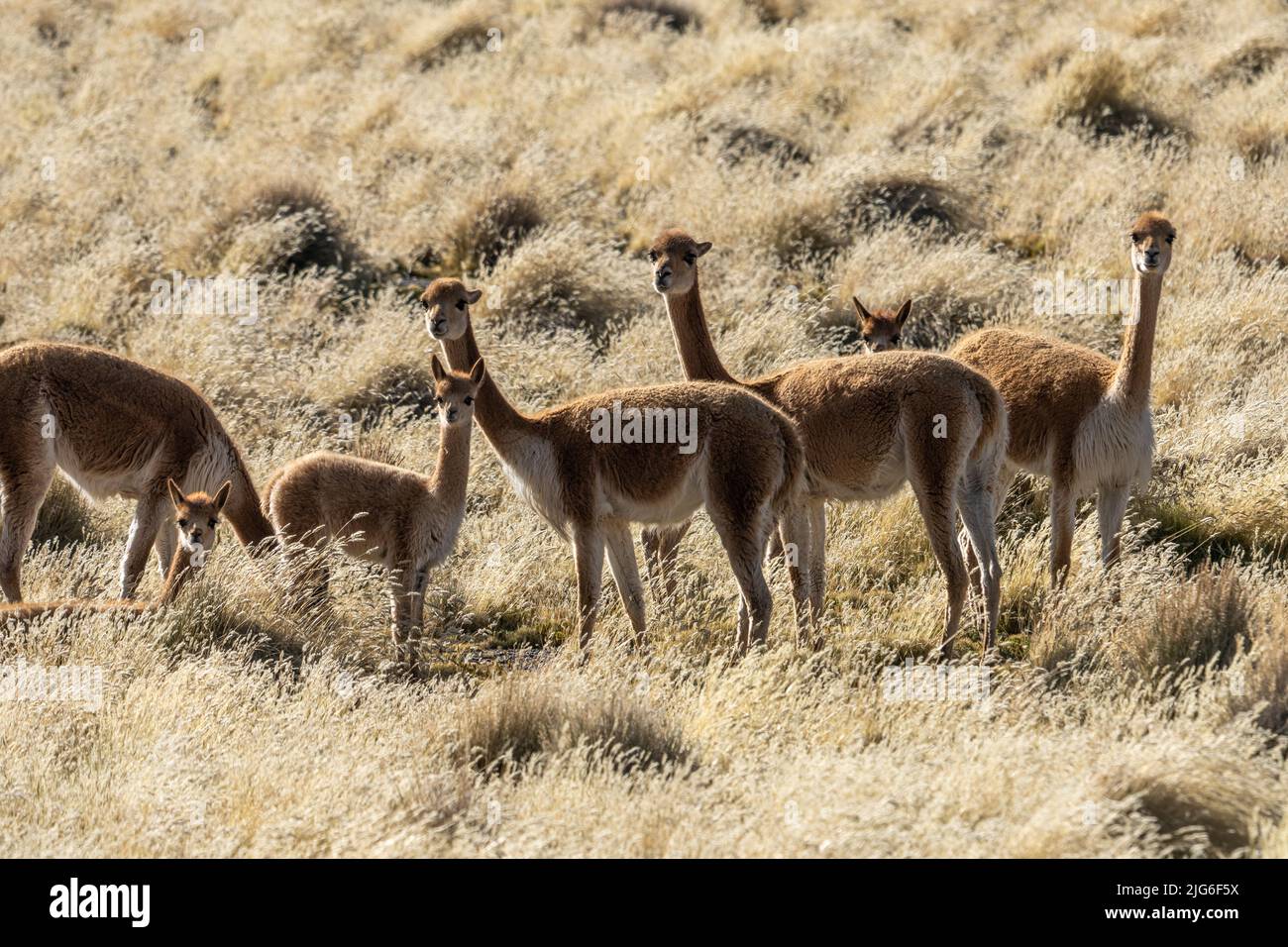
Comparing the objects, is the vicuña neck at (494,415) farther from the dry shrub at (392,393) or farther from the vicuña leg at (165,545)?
the dry shrub at (392,393)

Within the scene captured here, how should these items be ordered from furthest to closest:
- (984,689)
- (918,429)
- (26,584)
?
1. (26,584)
2. (918,429)
3. (984,689)

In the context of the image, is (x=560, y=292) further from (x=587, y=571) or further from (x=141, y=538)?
(x=587, y=571)

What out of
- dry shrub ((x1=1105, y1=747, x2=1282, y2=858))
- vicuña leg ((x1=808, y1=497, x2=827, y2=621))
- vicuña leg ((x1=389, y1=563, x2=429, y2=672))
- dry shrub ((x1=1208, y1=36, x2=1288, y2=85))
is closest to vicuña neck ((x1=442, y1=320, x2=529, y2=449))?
vicuña leg ((x1=389, y1=563, x2=429, y2=672))

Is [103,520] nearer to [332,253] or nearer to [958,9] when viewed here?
[332,253]

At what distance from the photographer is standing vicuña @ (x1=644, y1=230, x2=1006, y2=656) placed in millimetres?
7660

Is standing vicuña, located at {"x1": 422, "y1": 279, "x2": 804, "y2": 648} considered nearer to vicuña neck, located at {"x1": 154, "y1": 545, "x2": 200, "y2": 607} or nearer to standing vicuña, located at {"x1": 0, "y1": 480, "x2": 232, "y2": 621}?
standing vicuña, located at {"x1": 0, "y1": 480, "x2": 232, "y2": 621}

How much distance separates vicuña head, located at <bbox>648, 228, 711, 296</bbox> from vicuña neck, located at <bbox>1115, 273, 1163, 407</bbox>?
2.44 metres

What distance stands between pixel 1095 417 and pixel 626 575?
8.50 ft

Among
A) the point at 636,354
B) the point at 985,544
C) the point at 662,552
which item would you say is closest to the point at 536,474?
the point at 662,552

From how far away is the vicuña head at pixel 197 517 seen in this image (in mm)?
7591

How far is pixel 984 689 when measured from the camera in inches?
281

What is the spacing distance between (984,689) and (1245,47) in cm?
1385
